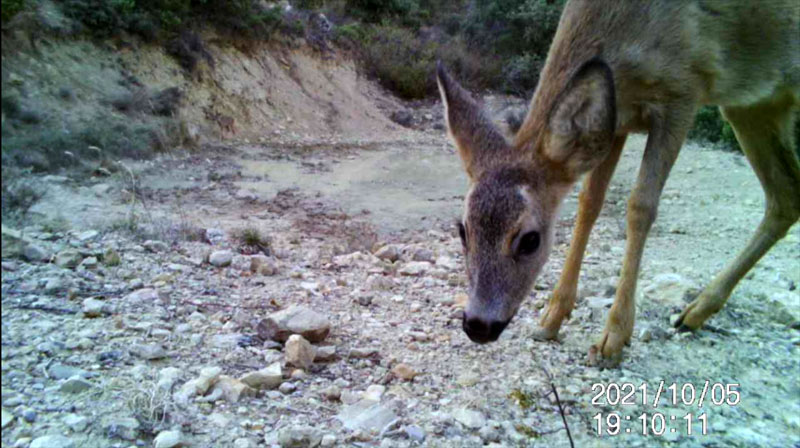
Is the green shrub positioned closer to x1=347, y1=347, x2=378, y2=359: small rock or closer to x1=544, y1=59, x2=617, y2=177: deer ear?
x1=544, y1=59, x2=617, y2=177: deer ear

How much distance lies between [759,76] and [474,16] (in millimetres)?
3533

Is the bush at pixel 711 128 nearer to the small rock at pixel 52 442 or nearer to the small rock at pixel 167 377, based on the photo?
the small rock at pixel 167 377

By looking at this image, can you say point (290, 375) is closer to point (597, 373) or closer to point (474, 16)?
point (597, 373)

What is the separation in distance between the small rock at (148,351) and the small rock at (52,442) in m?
0.93

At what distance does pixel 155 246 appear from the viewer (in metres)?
4.96

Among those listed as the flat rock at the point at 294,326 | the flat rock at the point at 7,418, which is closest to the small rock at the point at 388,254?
the flat rock at the point at 294,326

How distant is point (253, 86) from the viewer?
591 inches

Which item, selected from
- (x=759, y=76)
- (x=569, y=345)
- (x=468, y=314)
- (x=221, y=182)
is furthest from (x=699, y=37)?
(x=221, y=182)

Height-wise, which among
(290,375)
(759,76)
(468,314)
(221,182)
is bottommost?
(221,182)

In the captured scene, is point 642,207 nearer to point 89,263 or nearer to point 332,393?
point 332,393

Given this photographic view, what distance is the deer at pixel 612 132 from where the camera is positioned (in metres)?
3.18

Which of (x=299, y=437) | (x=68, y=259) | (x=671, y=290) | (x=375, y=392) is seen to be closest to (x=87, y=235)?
(x=68, y=259)

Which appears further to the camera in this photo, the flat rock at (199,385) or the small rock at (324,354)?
the small rock at (324,354)

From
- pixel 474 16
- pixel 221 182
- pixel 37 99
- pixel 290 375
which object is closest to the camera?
pixel 37 99
